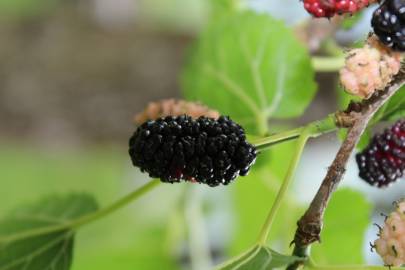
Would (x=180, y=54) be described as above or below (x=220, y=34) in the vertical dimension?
above

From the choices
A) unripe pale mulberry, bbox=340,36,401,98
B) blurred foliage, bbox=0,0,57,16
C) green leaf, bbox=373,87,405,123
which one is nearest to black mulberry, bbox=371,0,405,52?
unripe pale mulberry, bbox=340,36,401,98

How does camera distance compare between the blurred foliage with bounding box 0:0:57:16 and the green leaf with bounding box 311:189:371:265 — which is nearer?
the green leaf with bounding box 311:189:371:265

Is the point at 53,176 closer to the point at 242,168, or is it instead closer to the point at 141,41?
the point at 141,41

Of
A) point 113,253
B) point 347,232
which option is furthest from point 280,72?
point 113,253

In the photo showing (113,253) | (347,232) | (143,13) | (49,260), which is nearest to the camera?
(49,260)

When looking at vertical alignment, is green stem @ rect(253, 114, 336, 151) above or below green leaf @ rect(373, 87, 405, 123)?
below

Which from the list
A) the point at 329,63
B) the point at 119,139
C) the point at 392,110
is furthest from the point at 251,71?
the point at 119,139

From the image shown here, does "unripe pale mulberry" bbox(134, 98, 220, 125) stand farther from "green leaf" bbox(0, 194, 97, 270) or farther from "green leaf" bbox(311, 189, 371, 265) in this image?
"green leaf" bbox(311, 189, 371, 265)
